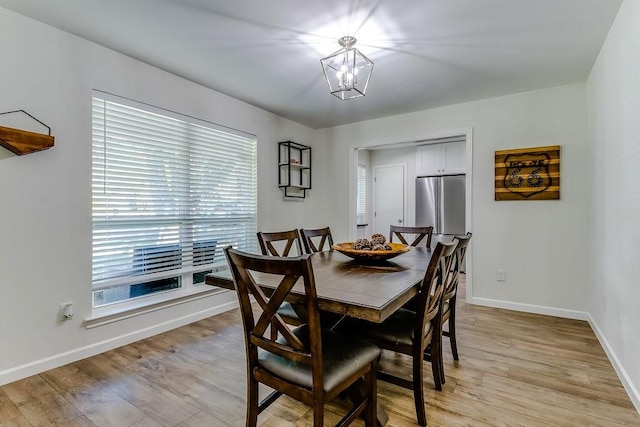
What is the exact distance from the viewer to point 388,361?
2.27 metres

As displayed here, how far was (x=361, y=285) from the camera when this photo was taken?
151 centimetres

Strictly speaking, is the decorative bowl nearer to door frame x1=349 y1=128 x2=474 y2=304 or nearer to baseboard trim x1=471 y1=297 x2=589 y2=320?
door frame x1=349 y1=128 x2=474 y2=304

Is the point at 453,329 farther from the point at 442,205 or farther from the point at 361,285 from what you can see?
the point at 442,205

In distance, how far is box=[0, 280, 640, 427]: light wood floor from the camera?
5.50 ft

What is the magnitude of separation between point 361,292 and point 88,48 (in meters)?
2.71

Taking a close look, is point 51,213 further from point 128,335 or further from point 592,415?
point 592,415

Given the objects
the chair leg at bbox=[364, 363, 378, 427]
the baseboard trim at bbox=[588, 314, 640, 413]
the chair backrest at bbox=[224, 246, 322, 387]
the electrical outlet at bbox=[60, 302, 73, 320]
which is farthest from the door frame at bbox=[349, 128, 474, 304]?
the electrical outlet at bbox=[60, 302, 73, 320]

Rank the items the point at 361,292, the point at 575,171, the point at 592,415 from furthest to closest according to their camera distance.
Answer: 1. the point at 575,171
2. the point at 592,415
3. the point at 361,292

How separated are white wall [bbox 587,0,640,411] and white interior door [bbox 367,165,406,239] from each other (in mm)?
3517

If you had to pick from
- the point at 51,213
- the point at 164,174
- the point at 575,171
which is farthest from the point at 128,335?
the point at 575,171

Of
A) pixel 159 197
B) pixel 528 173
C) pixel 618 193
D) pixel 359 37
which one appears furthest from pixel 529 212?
pixel 159 197

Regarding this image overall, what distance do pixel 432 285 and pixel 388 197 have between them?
496 cm

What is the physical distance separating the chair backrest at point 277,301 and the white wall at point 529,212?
304 centimetres

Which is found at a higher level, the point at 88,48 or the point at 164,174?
the point at 88,48
